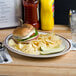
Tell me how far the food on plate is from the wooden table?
0.04m

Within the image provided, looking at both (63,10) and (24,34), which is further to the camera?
(63,10)

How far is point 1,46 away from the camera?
1244 millimetres

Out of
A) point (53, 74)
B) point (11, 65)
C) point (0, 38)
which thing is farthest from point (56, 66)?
point (0, 38)

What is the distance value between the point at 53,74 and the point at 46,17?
0.60 metres

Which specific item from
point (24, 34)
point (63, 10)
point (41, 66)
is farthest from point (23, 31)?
point (63, 10)

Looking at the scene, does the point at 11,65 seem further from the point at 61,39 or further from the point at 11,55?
the point at 61,39

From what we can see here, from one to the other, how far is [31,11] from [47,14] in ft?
0.38

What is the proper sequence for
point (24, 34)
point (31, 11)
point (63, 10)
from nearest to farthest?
1. point (24, 34)
2. point (31, 11)
3. point (63, 10)

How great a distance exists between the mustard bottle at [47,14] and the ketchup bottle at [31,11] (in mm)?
44

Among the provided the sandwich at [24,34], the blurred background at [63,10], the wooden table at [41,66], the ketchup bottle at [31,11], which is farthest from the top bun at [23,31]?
the blurred background at [63,10]

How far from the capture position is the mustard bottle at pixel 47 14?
4.90ft

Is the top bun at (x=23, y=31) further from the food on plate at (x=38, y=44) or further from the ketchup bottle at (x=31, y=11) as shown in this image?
the ketchup bottle at (x=31, y=11)

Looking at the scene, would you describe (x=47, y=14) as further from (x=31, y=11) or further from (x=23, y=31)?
(x=23, y=31)

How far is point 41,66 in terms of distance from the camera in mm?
1073
